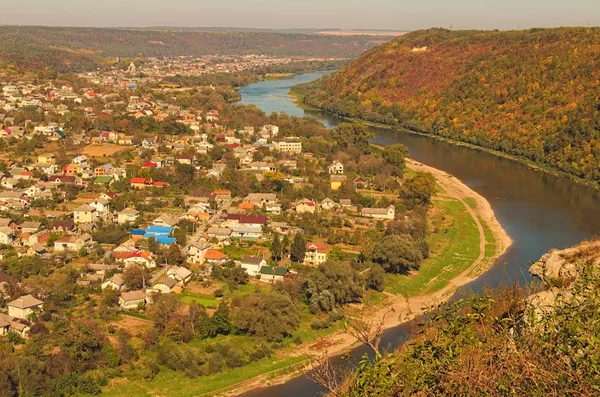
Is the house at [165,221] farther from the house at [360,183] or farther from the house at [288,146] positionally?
the house at [288,146]

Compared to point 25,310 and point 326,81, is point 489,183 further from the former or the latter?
point 326,81

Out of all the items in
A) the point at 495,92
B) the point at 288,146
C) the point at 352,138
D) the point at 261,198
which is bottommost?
the point at 261,198

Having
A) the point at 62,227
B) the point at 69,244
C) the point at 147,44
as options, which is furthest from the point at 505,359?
the point at 147,44

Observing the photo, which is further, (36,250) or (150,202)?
(150,202)

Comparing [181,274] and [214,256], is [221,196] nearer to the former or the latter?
[214,256]

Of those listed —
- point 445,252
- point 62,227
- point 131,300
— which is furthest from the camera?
point 62,227

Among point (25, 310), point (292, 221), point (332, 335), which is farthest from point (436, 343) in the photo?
point (292, 221)

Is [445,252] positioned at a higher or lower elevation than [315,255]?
lower
